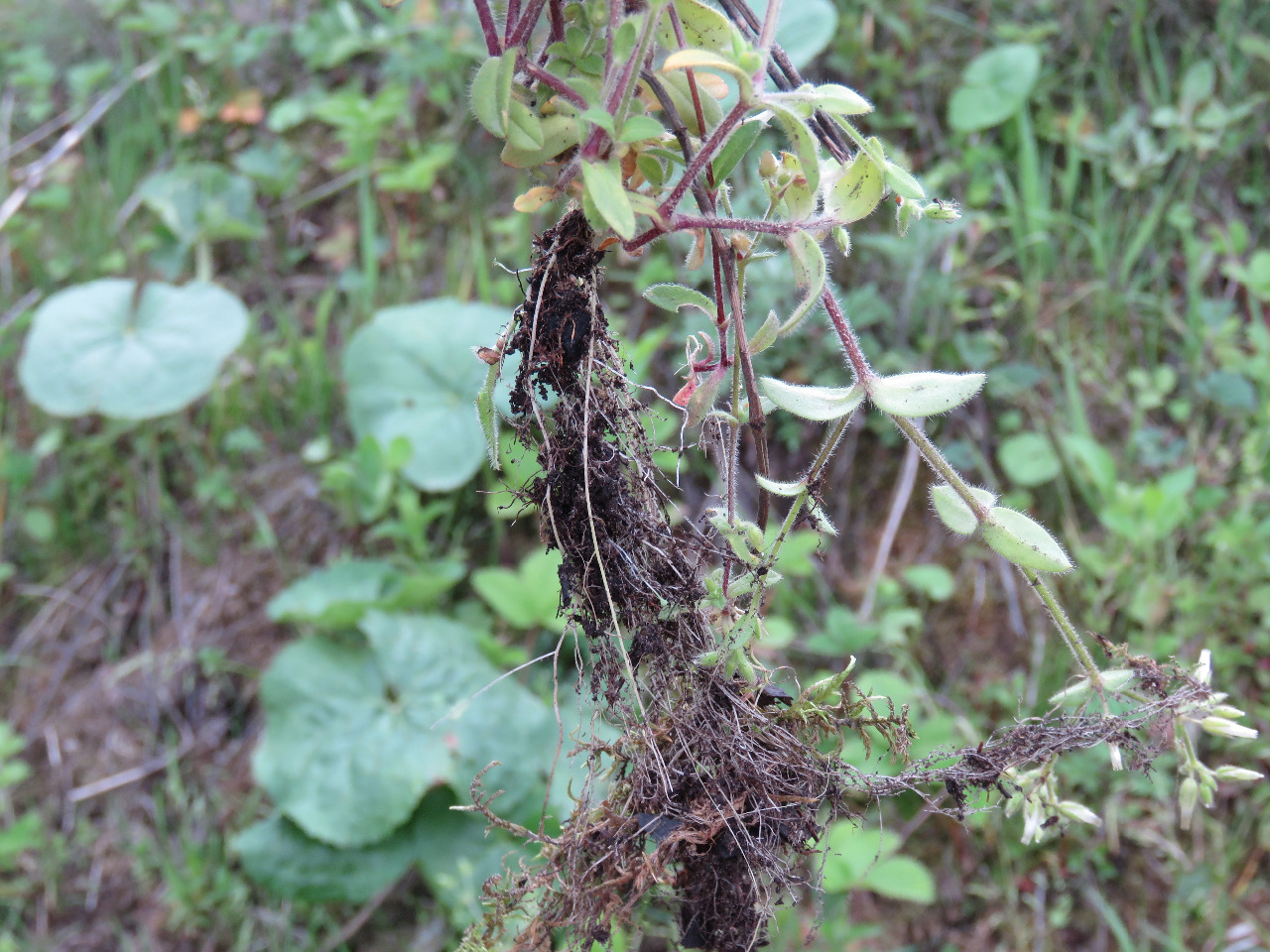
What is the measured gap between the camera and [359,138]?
93.2 inches

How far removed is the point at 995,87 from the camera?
205cm

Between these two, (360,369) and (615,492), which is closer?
(615,492)

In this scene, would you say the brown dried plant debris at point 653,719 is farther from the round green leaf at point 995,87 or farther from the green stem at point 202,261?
the green stem at point 202,261

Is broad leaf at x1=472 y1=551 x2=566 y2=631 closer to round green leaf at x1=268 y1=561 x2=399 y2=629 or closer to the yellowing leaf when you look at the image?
round green leaf at x1=268 y1=561 x2=399 y2=629

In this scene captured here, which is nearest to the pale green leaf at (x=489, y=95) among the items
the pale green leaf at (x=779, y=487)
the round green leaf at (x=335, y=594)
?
the pale green leaf at (x=779, y=487)

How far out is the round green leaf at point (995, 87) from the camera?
2.00 meters

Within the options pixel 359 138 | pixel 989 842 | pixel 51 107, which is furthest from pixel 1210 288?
pixel 51 107

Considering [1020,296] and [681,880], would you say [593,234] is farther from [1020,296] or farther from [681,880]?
[1020,296]

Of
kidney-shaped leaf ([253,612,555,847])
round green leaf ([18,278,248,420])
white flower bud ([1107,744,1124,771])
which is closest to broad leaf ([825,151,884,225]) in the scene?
white flower bud ([1107,744,1124,771])

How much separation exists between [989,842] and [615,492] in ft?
4.61

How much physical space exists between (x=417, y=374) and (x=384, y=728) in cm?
79

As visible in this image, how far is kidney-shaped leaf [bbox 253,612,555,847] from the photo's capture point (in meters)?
1.69

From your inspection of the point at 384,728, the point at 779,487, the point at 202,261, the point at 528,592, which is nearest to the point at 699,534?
the point at 779,487

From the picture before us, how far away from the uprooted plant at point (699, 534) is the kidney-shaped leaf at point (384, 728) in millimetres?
1017
